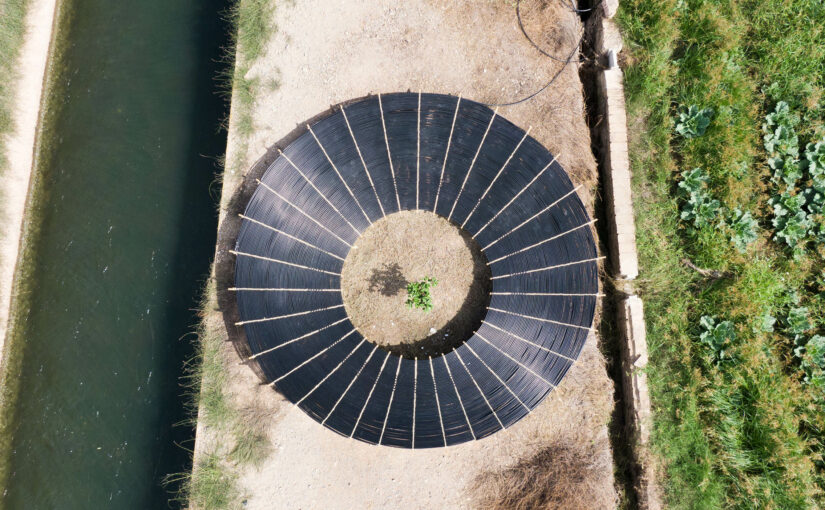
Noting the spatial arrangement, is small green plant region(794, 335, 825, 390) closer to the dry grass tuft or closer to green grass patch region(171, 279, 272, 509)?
the dry grass tuft

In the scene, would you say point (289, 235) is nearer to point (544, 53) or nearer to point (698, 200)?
point (544, 53)

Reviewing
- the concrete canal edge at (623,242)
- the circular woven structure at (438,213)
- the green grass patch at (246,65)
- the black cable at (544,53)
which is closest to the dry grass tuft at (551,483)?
the concrete canal edge at (623,242)

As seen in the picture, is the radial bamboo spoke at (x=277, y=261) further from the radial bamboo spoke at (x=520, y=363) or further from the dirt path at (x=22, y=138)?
the dirt path at (x=22, y=138)

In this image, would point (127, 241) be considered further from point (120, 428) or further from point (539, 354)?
point (539, 354)

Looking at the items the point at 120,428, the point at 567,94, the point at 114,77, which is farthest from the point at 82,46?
the point at 567,94

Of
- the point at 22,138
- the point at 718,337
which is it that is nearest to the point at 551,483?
the point at 718,337

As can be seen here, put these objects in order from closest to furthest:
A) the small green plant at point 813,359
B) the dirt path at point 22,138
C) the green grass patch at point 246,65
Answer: the small green plant at point 813,359 < the green grass patch at point 246,65 < the dirt path at point 22,138
